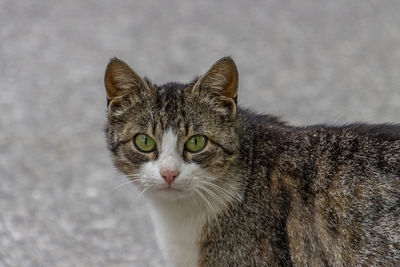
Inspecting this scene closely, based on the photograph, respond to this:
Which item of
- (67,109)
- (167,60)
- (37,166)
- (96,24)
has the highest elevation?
(96,24)

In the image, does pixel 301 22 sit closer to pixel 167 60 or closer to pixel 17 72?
pixel 167 60

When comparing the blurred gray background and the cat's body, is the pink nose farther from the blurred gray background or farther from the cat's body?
the blurred gray background

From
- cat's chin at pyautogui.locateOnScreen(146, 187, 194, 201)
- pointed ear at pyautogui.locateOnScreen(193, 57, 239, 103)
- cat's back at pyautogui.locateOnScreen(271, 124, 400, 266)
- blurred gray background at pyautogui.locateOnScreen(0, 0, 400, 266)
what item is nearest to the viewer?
cat's back at pyautogui.locateOnScreen(271, 124, 400, 266)

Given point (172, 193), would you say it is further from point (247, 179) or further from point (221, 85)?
point (221, 85)

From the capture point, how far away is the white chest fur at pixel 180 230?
12.4 ft

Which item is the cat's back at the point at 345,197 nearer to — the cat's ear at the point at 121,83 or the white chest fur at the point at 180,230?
the white chest fur at the point at 180,230

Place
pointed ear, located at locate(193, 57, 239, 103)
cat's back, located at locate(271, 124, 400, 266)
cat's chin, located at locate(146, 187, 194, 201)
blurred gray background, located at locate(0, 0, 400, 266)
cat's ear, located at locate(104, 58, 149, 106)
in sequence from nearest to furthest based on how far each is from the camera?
cat's back, located at locate(271, 124, 400, 266) → cat's chin, located at locate(146, 187, 194, 201) → pointed ear, located at locate(193, 57, 239, 103) → cat's ear, located at locate(104, 58, 149, 106) → blurred gray background, located at locate(0, 0, 400, 266)

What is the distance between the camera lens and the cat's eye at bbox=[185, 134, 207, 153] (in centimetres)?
363

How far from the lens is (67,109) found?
7352 millimetres

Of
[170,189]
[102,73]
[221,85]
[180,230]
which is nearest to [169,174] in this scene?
[170,189]

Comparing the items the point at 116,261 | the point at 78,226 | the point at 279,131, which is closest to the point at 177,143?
the point at 279,131

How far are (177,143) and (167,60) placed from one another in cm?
Result: 490

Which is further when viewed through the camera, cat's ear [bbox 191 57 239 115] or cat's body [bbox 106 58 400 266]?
cat's ear [bbox 191 57 239 115]

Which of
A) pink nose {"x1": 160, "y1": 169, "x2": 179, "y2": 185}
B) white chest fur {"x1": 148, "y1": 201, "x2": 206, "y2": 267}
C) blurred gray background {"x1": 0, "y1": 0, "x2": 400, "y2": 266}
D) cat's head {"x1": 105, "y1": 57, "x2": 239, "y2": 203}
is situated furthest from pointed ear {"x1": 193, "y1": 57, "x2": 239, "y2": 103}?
blurred gray background {"x1": 0, "y1": 0, "x2": 400, "y2": 266}
